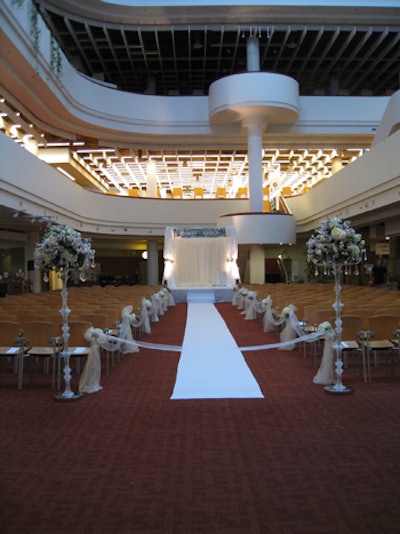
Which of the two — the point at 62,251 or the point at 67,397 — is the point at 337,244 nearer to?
the point at 62,251

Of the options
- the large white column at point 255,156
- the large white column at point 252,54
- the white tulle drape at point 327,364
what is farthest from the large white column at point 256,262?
the white tulle drape at point 327,364

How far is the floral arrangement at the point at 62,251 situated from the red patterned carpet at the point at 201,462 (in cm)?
160

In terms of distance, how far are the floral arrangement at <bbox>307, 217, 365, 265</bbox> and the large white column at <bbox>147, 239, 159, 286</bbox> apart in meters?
20.4

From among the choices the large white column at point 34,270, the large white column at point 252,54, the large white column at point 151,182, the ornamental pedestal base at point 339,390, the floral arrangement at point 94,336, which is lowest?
the ornamental pedestal base at point 339,390

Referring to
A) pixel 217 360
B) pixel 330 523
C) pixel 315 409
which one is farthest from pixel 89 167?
pixel 330 523

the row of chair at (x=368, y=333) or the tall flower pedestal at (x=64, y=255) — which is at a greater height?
the tall flower pedestal at (x=64, y=255)

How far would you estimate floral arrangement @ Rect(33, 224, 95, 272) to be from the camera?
6.20m

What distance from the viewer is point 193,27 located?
75.7 ft

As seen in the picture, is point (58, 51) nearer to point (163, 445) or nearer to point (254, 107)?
point (254, 107)

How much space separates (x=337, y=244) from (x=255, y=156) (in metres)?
17.7

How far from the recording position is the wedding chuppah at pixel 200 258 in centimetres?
2189

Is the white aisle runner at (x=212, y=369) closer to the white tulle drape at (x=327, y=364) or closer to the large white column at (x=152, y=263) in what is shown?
the white tulle drape at (x=327, y=364)

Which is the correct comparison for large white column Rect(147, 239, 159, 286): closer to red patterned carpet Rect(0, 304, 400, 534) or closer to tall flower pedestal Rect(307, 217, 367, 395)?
red patterned carpet Rect(0, 304, 400, 534)

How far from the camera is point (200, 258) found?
24.1 meters
